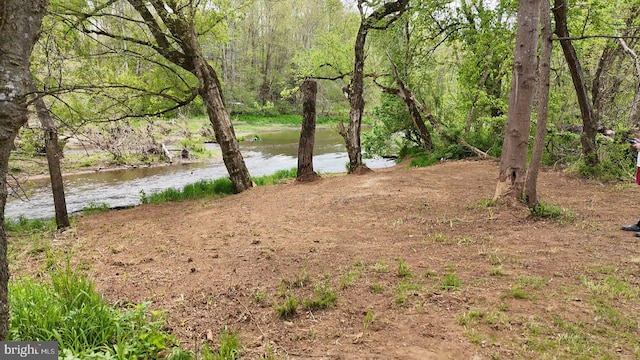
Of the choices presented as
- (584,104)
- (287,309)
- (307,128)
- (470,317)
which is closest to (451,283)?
(470,317)

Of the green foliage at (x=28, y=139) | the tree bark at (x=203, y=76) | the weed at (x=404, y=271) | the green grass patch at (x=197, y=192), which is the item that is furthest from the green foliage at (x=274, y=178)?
the weed at (x=404, y=271)

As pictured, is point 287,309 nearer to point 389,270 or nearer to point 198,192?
point 389,270

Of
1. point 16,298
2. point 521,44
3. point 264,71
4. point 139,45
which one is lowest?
point 16,298

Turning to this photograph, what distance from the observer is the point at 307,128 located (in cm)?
970

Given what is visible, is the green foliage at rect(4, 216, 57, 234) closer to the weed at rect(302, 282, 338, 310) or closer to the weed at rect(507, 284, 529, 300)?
the weed at rect(302, 282, 338, 310)

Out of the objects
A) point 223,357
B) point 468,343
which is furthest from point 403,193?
point 223,357

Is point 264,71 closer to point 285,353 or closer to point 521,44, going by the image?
point 521,44

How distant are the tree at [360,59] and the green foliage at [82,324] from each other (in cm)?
824

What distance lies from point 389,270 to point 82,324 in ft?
8.66

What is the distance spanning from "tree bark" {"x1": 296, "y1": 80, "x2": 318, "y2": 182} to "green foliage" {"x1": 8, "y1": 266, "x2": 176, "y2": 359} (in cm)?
692

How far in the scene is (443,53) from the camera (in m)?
13.7

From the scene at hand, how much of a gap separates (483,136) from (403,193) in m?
6.82

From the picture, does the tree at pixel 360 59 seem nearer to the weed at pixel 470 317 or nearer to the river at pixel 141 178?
the river at pixel 141 178

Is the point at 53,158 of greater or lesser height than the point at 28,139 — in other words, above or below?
below
